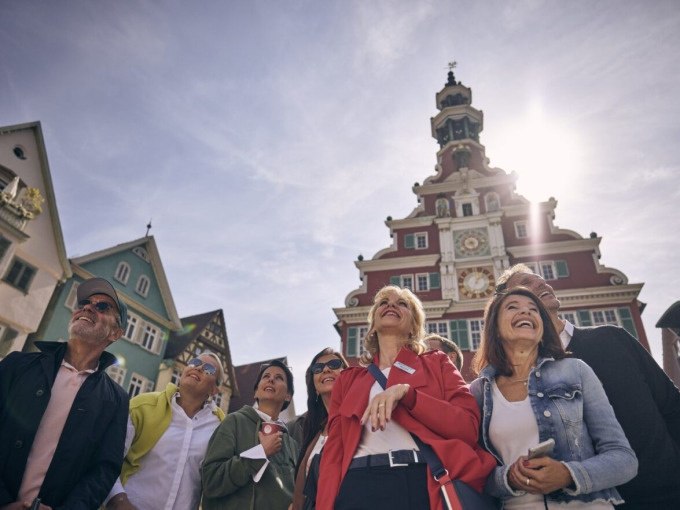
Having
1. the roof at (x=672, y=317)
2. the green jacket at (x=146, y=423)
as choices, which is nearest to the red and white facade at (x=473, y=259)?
the roof at (x=672, y=317)

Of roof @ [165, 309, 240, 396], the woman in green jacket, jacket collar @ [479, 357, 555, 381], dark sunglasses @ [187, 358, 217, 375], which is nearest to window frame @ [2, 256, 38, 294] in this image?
roof @ [165, 309, 240, 396]

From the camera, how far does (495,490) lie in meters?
2.32

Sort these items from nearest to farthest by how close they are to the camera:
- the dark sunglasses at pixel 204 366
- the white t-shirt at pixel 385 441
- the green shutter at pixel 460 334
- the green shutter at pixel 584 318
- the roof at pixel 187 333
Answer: the white t-shirt at pixel 385 441, the dark sunglasses at pixel 204 366, the green shutter at pixel 584 318, the green shutter at pixel 460 334, the roof at pixel 187 333

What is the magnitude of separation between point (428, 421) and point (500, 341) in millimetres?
958

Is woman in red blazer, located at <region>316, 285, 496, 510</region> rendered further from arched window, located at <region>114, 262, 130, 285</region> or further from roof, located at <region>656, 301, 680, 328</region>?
arched window, located at <region>114, 262, 130, 285</region>

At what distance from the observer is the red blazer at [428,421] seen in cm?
223

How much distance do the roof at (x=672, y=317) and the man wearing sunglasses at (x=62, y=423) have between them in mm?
4949

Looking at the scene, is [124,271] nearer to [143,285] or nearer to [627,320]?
[143,285]

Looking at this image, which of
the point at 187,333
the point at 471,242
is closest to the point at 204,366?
the point at 471,242

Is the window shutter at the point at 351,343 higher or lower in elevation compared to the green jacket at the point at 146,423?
higher

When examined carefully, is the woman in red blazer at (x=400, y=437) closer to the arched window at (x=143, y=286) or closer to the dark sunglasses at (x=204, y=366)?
the dark sunglasses at (x=204, y=366)

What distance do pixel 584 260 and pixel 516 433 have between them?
2187 cm

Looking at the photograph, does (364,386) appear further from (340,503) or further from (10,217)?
(10,217)

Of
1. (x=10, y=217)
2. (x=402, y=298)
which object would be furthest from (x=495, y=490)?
(x=10, y=217)
